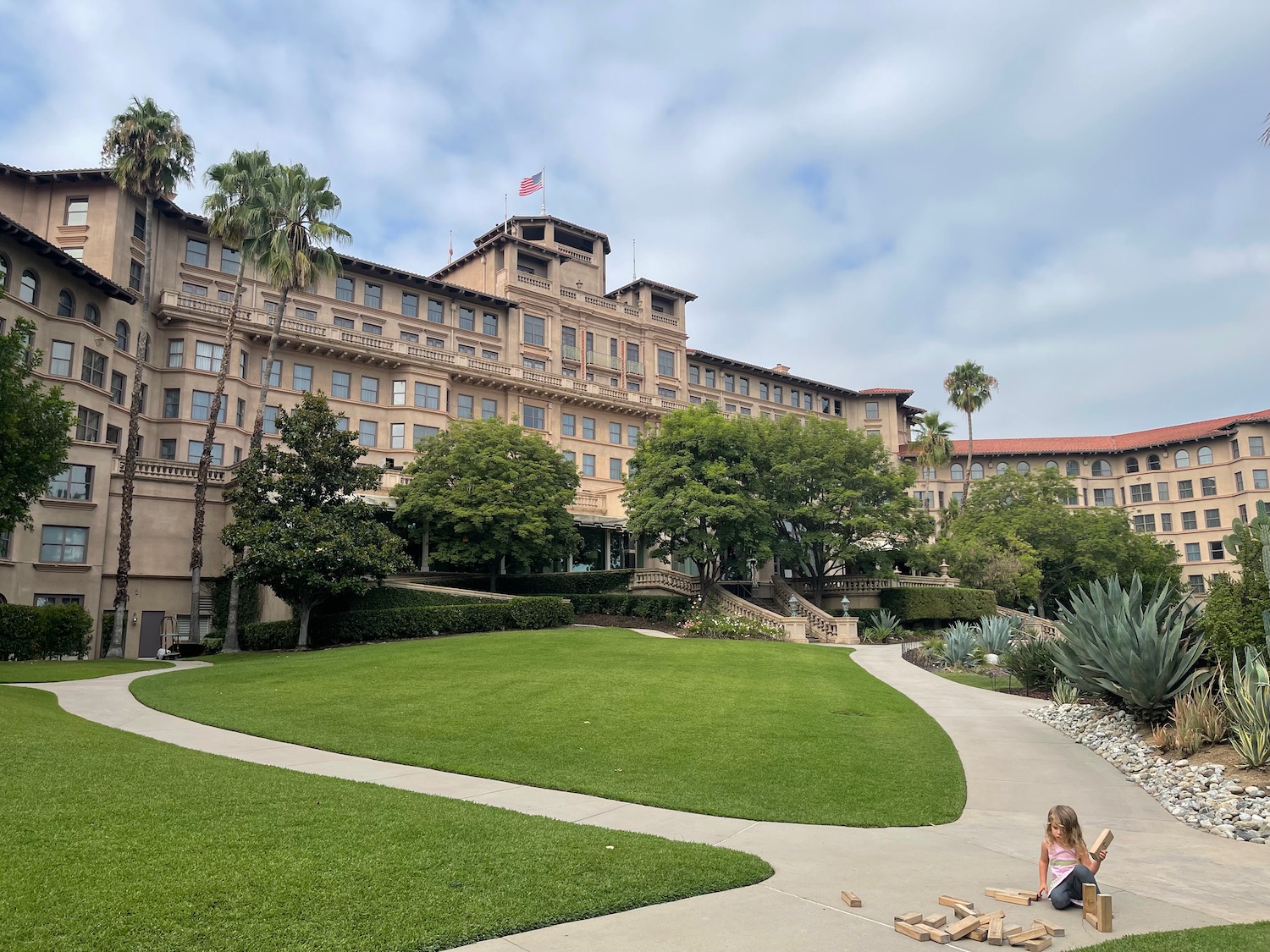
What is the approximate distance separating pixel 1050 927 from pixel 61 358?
4426 centimetres

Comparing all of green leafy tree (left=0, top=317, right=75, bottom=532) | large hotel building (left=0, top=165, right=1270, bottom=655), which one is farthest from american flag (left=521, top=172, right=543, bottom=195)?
green leafy tree (left=0, top=317, right=75, bottom=532)

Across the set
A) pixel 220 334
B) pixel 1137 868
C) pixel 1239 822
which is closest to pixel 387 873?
pixel 1137 868

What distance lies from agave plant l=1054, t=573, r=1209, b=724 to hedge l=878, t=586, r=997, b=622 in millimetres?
30812

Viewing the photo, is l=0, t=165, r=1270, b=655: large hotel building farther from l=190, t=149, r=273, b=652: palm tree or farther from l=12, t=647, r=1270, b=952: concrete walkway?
l=12, t=647, r=1270, b=952: concrete walkway

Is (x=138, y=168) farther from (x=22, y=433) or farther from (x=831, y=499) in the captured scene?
(x=831, y=499)

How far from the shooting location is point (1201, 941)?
18.9ft

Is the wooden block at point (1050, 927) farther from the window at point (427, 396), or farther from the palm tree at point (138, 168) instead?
the window at point (427, 396)

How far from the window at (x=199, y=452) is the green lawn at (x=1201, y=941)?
4595cm

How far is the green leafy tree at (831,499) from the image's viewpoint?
43.6 metres

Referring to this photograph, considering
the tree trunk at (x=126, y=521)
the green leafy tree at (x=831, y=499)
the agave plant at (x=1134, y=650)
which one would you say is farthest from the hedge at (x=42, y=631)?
the agave plant at (x=1134, y=650)

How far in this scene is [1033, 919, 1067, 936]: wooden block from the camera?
5.89 meters

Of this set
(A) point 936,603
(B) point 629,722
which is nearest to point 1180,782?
(B) point 629,722

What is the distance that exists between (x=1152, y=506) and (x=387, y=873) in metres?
95.2

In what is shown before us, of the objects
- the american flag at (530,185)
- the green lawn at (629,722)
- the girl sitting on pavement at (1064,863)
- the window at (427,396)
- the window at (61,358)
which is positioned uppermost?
the american flag at (530,185)
